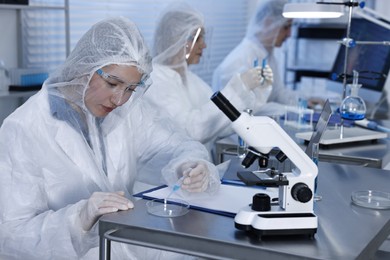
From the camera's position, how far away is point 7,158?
1.63m

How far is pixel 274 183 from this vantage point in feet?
4.38

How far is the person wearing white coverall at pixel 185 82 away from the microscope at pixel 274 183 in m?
1.39

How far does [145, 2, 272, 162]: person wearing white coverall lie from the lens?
278 cm

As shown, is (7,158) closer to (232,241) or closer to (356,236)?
(232,241)

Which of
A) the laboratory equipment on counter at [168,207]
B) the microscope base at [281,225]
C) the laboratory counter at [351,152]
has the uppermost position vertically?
the microscope base at [281,225]

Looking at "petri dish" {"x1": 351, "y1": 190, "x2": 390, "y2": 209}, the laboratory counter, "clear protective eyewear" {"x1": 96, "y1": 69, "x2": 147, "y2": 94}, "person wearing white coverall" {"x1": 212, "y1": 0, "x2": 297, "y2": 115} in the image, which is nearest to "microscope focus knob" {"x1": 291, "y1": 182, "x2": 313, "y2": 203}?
"petri dish" {"x1": 351, "y1": 190, "x2": 390, "y2": 209}

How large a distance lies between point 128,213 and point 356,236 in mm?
550

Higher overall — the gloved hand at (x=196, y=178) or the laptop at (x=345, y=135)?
the gloved hand at (x=196, y=178)

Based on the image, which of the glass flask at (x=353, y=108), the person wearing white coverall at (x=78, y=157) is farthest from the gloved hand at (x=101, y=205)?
the glass flask at (x=353, y=108)

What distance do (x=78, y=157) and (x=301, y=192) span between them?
73 centimetres

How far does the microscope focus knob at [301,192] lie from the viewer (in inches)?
52.6

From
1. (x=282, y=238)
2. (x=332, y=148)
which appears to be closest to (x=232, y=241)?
(x=282, y=238)

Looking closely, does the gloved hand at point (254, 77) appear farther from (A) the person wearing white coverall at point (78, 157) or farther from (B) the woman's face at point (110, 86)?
(B) the woman's face at point (110, 86)

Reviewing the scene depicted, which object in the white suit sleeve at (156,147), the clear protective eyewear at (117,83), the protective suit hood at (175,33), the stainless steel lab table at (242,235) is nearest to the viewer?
the stainless steel lab table at (242,235)
